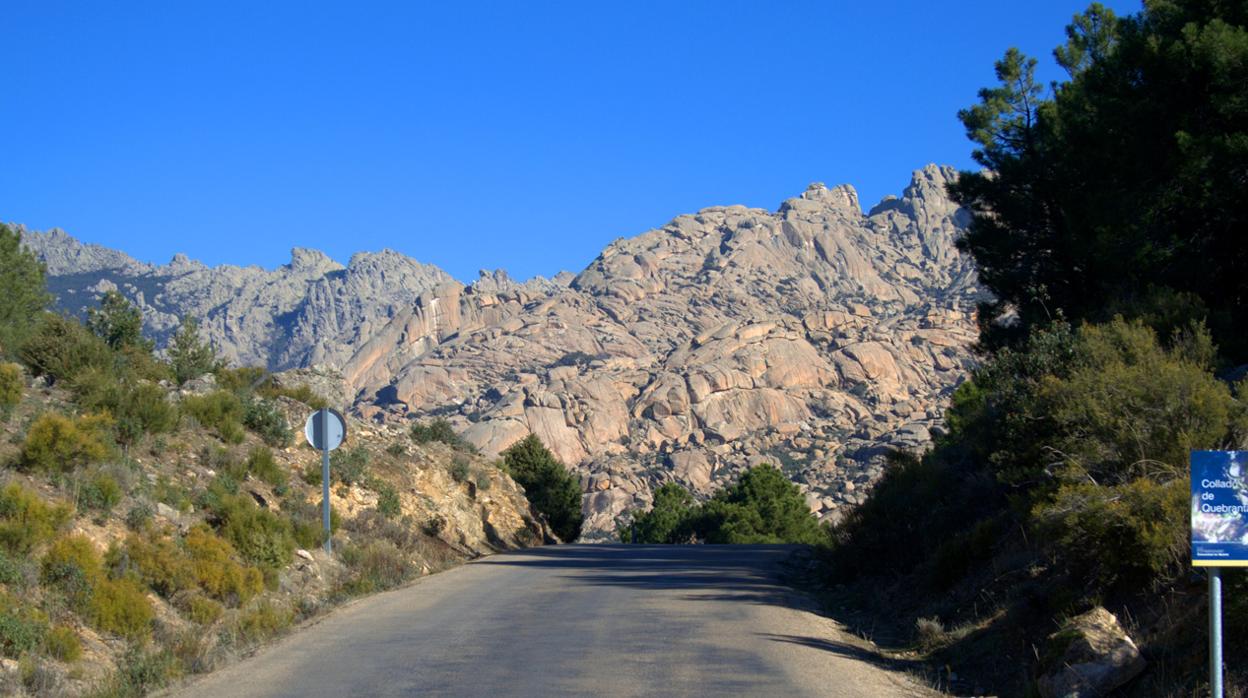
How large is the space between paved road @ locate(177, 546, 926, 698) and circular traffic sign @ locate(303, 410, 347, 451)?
2.64 m

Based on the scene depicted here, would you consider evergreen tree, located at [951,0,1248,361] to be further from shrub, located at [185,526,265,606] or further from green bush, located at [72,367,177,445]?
green bush, located at [72,367,177,445]

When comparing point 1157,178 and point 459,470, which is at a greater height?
point 1157,178

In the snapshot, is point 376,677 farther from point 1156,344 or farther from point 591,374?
point 591,374

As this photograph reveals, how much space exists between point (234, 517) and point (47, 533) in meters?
3.60

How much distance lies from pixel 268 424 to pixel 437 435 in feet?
49.0

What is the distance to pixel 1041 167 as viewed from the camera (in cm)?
2700

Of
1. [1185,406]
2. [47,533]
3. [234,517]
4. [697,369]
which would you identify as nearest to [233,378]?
[234,517]

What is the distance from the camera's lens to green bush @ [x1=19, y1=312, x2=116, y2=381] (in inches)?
873

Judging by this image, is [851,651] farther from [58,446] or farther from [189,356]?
[189,356]

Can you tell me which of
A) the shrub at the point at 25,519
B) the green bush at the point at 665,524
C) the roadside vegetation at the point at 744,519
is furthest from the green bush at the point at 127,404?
the green bush at the point at 665,524

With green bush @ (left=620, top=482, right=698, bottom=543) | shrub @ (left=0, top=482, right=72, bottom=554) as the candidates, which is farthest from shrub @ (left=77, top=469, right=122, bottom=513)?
green bush @ (left=620, top=482, right=698, bottom=543)

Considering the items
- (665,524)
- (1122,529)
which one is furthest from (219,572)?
(665,524)

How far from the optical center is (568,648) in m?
11.8

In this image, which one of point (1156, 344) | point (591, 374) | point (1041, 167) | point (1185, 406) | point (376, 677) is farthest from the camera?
point (591, 374)
